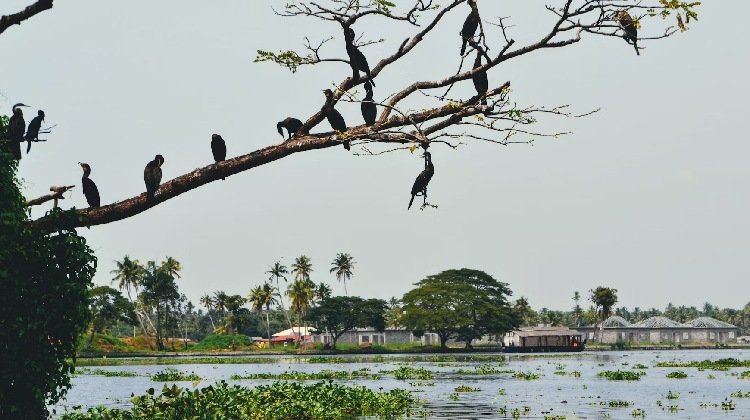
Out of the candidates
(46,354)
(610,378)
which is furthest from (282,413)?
(610,378)

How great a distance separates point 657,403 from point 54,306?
24.5 meters

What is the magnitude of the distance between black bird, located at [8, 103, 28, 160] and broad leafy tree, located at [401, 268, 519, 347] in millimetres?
103326

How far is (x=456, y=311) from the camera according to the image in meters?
121

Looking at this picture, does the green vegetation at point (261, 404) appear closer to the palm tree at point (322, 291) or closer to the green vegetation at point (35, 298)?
the green vegetation at point (35, 298)

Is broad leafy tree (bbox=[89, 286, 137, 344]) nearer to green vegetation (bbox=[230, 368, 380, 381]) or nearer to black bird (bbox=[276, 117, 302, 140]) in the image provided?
green vegetation (bbox=[230, 368, 380, 381])

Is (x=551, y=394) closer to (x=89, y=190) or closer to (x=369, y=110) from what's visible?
(x=369, y=110)

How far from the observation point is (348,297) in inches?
5138

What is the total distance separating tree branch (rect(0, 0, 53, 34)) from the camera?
54.5ft

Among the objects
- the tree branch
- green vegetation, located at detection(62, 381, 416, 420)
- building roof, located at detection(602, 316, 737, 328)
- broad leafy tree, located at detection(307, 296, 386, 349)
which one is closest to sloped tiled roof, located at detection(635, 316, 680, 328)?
building roof, located at detection(602, 316, 737, 328)

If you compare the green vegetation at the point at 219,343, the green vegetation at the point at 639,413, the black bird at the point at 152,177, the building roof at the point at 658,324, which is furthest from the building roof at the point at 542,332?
the black bird at the point at 152,177

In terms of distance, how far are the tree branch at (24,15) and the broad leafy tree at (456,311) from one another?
104791 millimetres

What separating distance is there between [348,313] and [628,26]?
114m

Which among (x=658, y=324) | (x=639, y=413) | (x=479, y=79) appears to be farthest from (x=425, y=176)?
(x=658, y=324)

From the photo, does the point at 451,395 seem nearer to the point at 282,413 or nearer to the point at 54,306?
the point at 282,413
